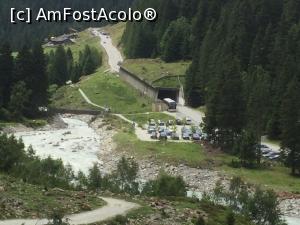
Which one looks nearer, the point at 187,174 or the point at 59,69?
the point at 187,174

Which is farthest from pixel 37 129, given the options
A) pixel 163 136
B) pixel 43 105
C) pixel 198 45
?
pixel 198 45

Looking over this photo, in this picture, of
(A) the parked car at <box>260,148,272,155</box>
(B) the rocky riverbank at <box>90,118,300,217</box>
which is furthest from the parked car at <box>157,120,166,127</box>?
(A) the parked car at <box>260,148,272,155</box>

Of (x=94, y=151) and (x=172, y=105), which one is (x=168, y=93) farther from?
(x=94, y=151)

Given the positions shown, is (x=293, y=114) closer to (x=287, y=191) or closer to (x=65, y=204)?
(x=287, y=191)

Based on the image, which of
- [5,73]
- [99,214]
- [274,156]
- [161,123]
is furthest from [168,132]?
[99,214]

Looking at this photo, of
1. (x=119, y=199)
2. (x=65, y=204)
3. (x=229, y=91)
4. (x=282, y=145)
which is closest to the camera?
(x=65, y=204)
